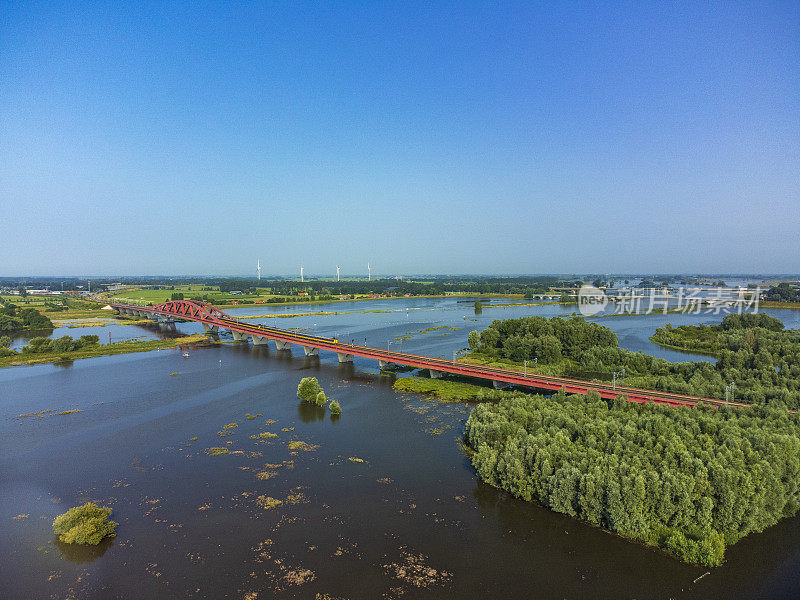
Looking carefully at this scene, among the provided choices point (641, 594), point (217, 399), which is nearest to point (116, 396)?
point (217, 399)

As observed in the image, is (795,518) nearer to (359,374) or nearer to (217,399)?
(359,374)

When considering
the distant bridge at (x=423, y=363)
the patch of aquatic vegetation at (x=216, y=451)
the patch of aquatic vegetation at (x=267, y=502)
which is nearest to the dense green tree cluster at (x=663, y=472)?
the distant bridge at (x=423, y=363)

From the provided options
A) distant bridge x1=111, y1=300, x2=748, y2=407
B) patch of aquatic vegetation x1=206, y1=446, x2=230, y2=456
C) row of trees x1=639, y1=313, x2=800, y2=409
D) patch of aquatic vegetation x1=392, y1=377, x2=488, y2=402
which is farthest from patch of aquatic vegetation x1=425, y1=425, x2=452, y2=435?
row of trees x1=639, y1=313, x2=800, y2=409

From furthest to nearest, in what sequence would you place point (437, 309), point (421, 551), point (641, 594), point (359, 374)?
point (437, 309), point (359, 374), point (421, 551), point (641, 594)

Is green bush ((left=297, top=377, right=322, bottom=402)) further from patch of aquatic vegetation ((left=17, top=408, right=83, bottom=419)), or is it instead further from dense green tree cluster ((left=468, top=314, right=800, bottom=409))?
dense green tree cluster ((left=468, top=314, right=800, bottom=409))

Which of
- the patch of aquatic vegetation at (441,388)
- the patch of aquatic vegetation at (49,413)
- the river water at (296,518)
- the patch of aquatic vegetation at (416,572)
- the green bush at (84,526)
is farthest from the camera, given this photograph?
the patch of aquatic vegetation at (441,388)

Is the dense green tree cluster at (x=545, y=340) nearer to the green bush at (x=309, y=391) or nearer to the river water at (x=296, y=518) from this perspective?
the river water at (x=296, y=518)

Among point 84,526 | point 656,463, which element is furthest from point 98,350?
point 656,463
